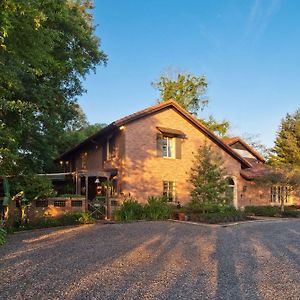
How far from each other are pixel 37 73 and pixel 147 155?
1245 centimetres

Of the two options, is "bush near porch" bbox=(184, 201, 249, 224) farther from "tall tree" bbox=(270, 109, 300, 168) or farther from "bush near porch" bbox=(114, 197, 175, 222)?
"tall tree" bbox=(270, 109, 300, 168)

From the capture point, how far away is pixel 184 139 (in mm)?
25719

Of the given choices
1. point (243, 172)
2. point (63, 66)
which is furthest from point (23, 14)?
point (243, 172)

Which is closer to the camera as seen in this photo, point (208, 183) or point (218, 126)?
point (208, 183)

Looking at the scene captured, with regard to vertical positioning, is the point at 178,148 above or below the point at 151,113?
below

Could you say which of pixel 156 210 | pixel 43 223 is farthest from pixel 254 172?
pixel 43 223

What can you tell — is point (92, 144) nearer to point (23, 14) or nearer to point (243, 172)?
point (243, 172)

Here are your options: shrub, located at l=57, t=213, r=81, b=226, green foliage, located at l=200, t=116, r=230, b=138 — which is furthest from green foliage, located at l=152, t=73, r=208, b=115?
shrub, located at l=57, t=213, r=81, b=226

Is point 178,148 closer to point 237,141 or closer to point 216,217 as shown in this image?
point 216,217

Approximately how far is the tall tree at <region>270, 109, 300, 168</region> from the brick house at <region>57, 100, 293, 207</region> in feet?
46.3

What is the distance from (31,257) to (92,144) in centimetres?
1737

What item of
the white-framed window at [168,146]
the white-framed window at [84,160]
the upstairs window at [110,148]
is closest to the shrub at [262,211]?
the white-framed window at [168,146]

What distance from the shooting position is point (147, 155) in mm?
23484

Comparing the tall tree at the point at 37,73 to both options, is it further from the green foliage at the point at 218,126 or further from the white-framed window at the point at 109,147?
the green foliage at the point at 218,126
